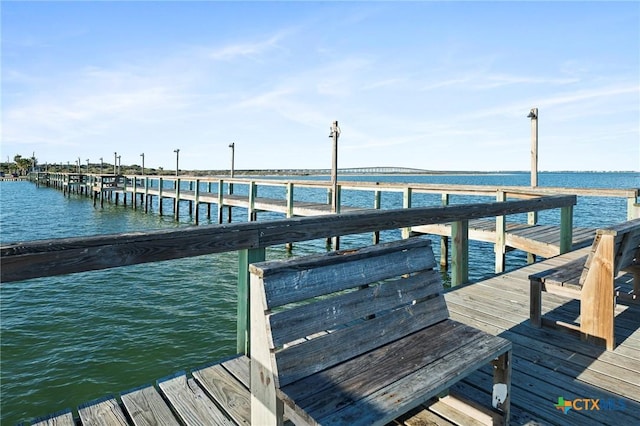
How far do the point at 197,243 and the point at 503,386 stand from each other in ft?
Answer: 5.62

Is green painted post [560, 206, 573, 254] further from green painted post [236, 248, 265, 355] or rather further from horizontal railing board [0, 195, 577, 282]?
green painted post [236, 248, 265, 355]

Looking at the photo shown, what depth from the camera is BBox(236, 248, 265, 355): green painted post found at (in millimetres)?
2271

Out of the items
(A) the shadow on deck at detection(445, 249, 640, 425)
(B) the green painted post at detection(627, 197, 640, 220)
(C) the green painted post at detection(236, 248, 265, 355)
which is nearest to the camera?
(A) the shadow on deck at detection(445, 249, 640, 425)

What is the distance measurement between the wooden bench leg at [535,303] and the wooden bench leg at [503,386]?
1458 mm

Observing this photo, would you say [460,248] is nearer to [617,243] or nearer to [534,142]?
[617,243]

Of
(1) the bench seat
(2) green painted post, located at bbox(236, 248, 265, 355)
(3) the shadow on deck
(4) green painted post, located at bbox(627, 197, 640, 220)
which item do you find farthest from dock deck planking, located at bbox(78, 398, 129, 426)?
(4) green painted post, located at bbox(627, 197, 640, 220)

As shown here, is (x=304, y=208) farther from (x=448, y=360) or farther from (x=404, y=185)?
(x=448, y=360)

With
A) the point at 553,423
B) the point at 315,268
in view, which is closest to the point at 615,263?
the point at 553,423

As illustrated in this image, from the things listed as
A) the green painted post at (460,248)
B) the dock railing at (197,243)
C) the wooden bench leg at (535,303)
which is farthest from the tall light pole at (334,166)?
the wooden bench leg at (535,303)

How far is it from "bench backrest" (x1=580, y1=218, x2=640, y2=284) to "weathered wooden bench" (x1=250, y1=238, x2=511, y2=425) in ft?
5.13

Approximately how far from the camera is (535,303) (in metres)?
3.19

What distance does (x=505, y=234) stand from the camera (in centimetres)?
806

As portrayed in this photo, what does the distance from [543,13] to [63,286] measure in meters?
12.6

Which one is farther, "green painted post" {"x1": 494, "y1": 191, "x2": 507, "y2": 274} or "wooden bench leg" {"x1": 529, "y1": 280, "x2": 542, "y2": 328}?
"green painted post" {"x1": 494, "y1": 191, "x2": 507, "y2": 274}
